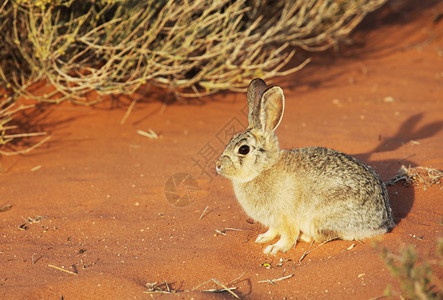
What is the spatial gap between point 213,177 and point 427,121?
130 inches

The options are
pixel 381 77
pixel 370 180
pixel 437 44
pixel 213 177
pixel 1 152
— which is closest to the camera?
pixel 370 180

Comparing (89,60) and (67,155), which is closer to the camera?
(67,155)

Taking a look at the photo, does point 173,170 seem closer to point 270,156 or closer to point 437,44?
point 270,156

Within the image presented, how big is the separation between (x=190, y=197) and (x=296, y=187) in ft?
4.82

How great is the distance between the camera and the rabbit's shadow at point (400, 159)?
4.28m

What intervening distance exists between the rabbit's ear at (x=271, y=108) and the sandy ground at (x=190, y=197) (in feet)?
3.05

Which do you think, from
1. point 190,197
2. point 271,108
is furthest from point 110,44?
point 271,108

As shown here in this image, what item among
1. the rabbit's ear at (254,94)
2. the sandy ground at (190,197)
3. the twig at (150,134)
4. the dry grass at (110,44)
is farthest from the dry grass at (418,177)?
the twig at (150,134)

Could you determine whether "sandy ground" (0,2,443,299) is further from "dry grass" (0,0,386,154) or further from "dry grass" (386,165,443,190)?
"dry grass" (0,0,386,154)

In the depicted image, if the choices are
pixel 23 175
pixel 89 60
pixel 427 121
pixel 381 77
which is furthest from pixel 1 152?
pixel 381 77

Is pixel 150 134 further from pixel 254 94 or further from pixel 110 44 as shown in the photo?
pixel 254 94

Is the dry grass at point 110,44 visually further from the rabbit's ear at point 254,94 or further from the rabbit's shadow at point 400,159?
the rabbit's ear at point 254,94

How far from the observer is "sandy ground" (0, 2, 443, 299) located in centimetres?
332

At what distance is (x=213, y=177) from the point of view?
5.50 m
